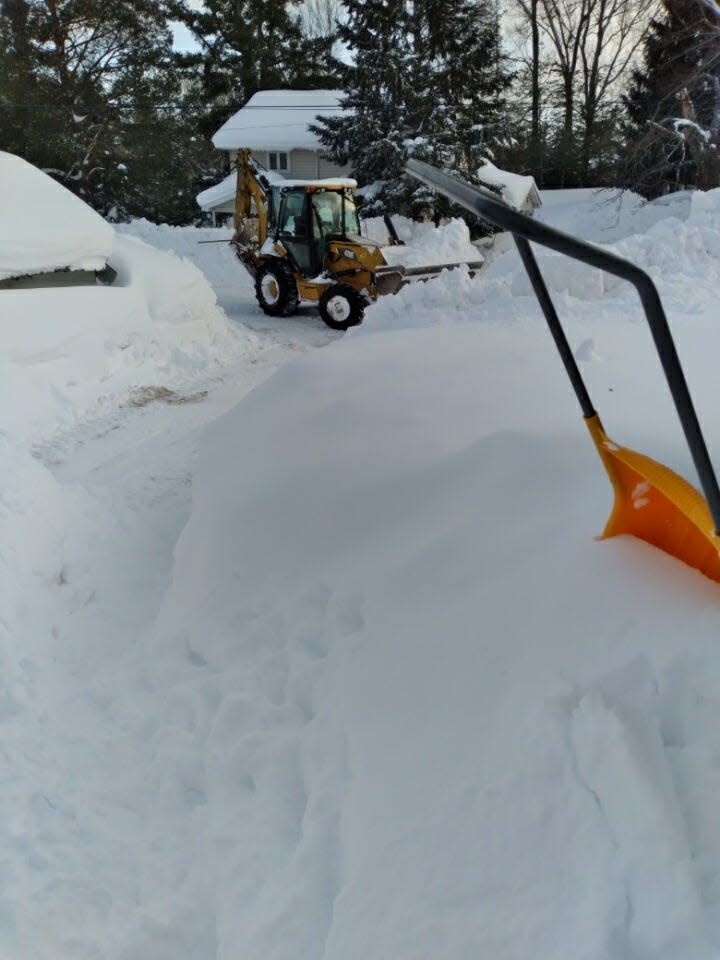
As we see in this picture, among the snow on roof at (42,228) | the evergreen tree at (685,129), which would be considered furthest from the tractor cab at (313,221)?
the evergreen tree at (685,129)

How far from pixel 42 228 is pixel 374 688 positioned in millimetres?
7787

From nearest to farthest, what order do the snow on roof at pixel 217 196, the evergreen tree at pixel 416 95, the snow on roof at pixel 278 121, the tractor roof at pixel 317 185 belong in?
1. the tractor roof at pixel 317 185
2. the evergreen tree at pixel 416 95
3. the snow on roof at pixel 217 196
4. the snow on roof at pixel 278 121

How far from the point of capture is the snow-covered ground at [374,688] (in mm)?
1812

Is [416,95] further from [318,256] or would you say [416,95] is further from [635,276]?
[635,276]

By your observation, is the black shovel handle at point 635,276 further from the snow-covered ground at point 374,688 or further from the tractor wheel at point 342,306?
the tractor wheel at point 342,306

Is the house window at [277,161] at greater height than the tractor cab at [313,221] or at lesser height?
greater

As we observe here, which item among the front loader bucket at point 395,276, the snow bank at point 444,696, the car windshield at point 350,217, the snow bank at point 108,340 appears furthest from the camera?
the car windshield at point 350,217

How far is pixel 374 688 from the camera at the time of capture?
2520mm

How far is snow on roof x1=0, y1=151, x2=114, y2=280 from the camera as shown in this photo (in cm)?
840

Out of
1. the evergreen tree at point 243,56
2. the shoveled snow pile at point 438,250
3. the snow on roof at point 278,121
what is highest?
the evergreen tree at point 243,56

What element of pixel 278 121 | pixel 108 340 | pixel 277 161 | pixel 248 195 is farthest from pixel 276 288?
pixel 277 161

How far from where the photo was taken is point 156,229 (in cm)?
2380

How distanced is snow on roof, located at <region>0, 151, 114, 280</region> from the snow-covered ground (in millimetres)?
4117

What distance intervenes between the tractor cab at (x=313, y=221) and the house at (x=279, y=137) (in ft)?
52.0
